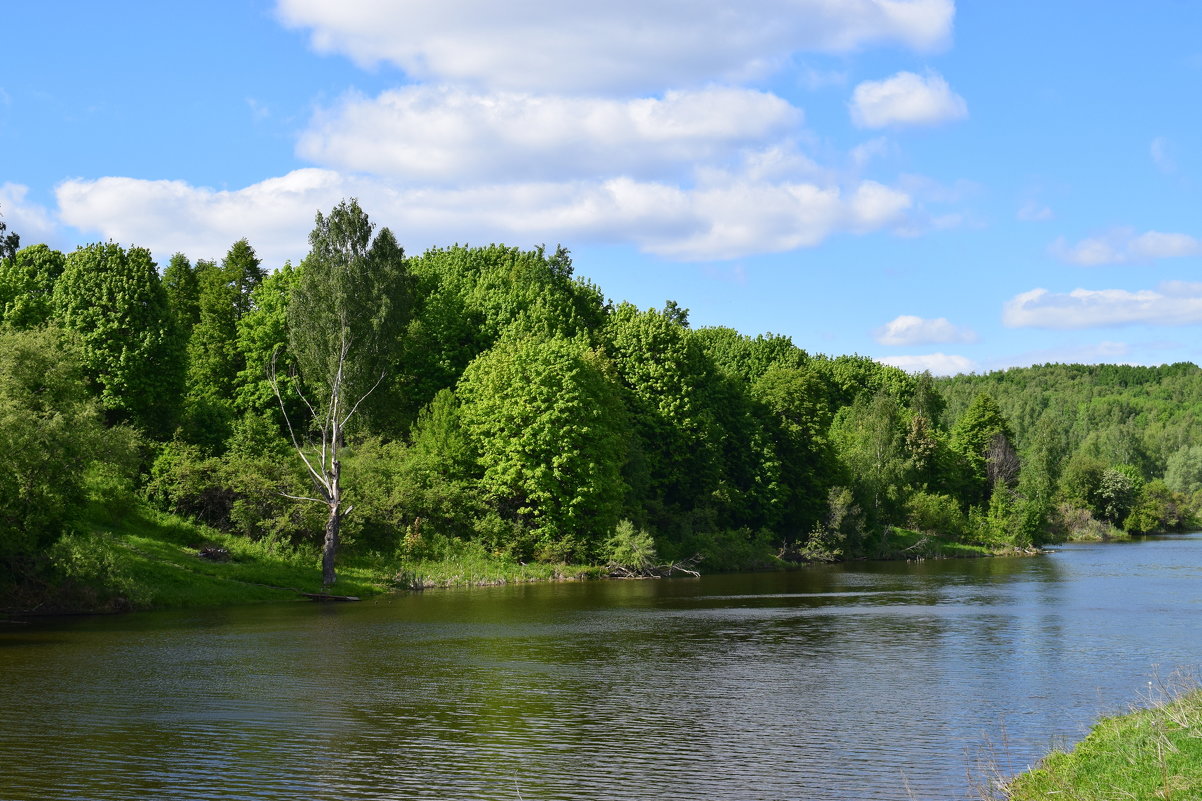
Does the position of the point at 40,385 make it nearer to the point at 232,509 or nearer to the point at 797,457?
the point at 232,509

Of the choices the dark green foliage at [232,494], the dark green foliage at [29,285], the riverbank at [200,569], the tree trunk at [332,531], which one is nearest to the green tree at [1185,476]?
the riverbank at [200,569]

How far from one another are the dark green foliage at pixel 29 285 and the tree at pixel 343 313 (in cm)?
1419

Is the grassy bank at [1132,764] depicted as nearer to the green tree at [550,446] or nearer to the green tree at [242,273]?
the green tree at [550,446]

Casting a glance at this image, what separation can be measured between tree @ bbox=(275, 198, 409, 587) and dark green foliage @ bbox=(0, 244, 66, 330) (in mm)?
14187

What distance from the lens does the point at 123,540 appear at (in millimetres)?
54406

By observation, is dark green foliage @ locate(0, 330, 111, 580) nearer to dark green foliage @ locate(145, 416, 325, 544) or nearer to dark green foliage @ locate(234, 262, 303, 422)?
dark green foliage @ locate(145, 416, 325, 544)

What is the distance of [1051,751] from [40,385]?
137 ft

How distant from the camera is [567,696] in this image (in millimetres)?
30469

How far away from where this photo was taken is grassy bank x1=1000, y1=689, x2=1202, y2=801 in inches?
665

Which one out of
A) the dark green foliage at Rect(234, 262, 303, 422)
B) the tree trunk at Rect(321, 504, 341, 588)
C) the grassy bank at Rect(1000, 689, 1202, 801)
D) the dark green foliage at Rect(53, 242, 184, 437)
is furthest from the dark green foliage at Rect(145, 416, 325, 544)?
the grassy bank at Rect(1000, 689, 1202, 801)

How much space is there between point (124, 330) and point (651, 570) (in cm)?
3617

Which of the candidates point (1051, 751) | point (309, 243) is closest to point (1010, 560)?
point (309, 243)

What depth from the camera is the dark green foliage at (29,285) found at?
63.4m

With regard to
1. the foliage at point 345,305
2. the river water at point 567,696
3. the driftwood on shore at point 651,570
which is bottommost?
the river water at point 567,696
